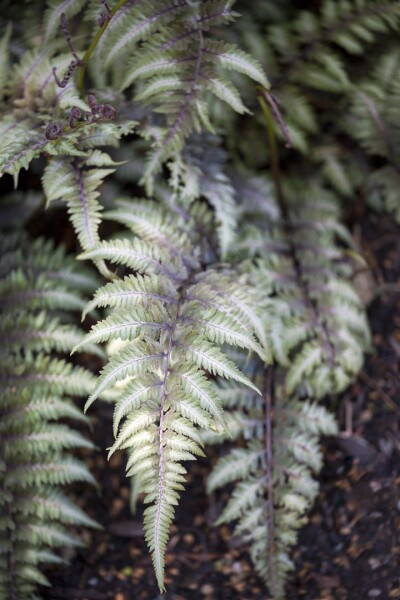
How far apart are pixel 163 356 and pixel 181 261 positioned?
42cm

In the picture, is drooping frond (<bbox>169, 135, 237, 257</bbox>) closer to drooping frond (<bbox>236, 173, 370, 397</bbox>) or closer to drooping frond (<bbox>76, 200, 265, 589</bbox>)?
drooping frond (<bbox>236, 173, 370, 397</bbox>)

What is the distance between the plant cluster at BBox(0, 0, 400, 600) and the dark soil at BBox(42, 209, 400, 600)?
109mm

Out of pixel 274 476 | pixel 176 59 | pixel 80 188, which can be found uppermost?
pixel 176 59

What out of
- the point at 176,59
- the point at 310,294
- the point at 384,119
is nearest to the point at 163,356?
the point at 310,294

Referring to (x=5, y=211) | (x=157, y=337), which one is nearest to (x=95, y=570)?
(x=157, y=337)

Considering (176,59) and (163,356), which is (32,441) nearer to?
(163,356)

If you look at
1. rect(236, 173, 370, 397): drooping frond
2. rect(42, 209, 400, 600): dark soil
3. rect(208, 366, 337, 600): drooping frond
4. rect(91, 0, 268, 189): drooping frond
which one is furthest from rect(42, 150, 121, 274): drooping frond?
rect(42, 209, 400, 600): dark soil

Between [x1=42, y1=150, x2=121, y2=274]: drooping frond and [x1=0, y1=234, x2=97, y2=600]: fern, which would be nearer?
[x1=42, y1=150, x2=121, y2=274]: drooping frond

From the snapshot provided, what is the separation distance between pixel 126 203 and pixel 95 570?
1.29 metres

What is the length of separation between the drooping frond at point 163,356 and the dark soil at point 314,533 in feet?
2.02

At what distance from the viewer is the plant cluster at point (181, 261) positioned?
1.73 meters

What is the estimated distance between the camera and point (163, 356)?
172 cm

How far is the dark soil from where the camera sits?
2.09 metres

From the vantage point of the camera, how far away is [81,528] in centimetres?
235
